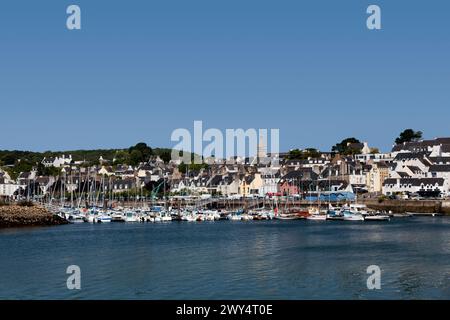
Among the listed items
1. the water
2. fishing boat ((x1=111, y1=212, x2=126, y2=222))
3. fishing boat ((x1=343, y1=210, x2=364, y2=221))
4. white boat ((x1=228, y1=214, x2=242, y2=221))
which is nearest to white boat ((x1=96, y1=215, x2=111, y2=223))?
fishing boat ((x1=111, y1=212, x2=126, y2=222))

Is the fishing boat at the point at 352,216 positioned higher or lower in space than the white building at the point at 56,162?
lower

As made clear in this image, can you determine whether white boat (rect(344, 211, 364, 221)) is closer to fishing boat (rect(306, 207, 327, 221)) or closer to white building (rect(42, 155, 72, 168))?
fishing boat (rect(306, 207, 327, 221))

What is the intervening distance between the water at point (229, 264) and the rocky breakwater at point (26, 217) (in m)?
8.13

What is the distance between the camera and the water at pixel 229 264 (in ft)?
71.6

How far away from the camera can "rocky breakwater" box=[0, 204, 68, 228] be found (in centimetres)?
5490

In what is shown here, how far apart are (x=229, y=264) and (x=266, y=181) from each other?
66.7 metres

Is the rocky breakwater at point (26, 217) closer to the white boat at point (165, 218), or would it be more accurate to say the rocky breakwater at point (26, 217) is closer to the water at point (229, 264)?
the water at point (229, 264)

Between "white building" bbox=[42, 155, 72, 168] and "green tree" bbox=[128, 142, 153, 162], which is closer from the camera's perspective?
"green tree" bbox=[128, 142, 153, 162]

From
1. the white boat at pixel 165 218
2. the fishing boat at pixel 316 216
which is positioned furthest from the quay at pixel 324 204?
the white boat at pixel 165 218

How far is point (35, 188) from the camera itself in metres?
102

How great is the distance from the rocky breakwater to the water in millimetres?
8133

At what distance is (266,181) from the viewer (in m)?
95.1
